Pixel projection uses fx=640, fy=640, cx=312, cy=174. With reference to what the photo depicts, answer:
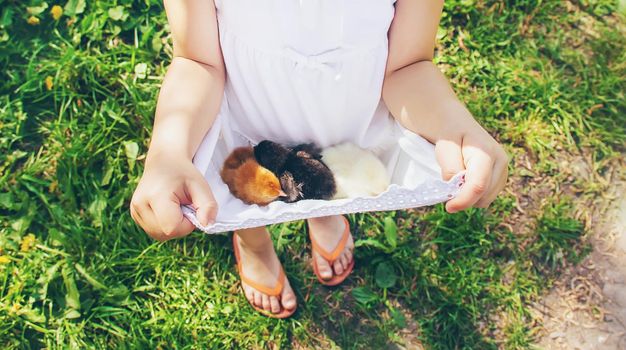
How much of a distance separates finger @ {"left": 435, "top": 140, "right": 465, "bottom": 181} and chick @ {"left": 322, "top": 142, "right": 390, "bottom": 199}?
29 centimetres

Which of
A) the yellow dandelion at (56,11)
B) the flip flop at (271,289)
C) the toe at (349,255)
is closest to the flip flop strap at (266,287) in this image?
the flip flop at (271,289)

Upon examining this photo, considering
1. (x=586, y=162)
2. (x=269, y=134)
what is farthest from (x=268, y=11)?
(x=586, y=162)

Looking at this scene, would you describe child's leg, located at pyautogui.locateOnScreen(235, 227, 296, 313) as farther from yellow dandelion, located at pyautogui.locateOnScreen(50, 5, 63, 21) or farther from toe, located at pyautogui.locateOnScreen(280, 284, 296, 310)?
yellow dandelion, located at pyautogui.locateOnScreen(50, 5, 63, 21)

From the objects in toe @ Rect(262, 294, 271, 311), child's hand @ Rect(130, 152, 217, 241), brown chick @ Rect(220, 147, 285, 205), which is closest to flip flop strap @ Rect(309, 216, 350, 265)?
toe @ Rect(262, 294, 271, 311)

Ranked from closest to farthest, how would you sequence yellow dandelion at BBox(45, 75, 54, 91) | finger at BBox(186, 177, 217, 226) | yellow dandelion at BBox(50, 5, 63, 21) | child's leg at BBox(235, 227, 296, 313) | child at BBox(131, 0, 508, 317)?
finger at BBox(186, 177, 217, 226), child at BBox(131, 0, 508, 317), child's leg at BBox(235, 227, 296, 313), yellow dandelion at BBox(45, 75, 54, 91), yellow dandelion at BBox(50, 5, 63, 21)

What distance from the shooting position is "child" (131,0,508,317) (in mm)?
1648

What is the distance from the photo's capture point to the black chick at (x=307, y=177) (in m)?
1.95

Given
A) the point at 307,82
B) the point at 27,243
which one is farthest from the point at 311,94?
the point at 27,243

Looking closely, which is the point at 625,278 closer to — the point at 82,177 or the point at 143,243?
the point at 143,243

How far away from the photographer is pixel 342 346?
2436 millimetres

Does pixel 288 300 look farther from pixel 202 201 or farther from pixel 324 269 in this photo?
pixel 202 201

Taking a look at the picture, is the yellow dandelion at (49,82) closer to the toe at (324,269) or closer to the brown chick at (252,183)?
the brown chick at (252,183)

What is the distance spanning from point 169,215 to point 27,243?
1.27m

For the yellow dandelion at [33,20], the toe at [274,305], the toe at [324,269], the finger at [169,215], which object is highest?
the finger at [169,215]
